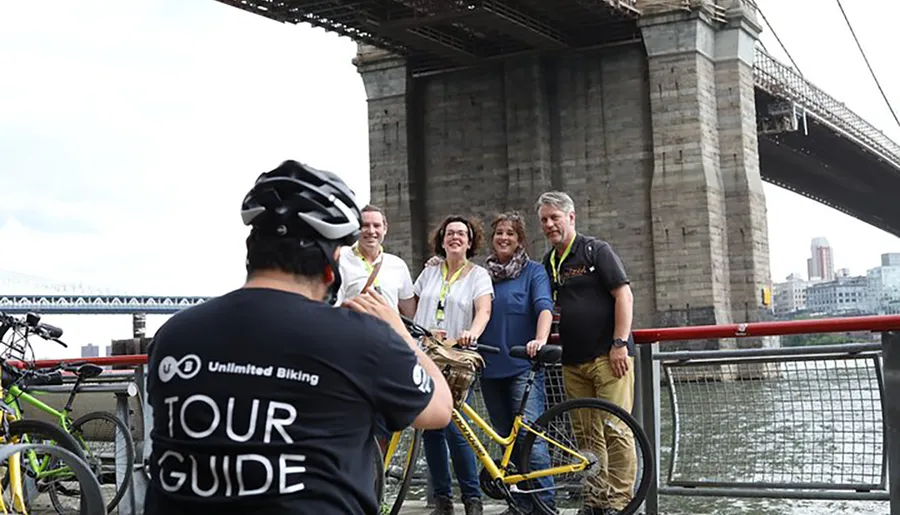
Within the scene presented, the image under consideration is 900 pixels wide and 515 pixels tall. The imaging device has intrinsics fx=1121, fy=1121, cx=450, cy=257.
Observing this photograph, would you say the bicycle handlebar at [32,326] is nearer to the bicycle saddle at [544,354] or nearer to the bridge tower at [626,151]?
the bicycle saddle at [544,354]

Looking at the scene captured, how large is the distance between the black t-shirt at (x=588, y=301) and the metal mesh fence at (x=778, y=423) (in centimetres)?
49

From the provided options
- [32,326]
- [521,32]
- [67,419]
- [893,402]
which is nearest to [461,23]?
[521,32]

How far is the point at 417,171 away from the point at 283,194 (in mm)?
28929

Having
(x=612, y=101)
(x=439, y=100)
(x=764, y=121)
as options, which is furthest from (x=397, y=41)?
(x=764, y=121)

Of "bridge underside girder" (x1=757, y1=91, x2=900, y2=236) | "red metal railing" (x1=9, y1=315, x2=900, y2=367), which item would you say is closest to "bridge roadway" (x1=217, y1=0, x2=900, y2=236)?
"bridge underside girder" (x1=757, y1=91, x2=900, y2=236)

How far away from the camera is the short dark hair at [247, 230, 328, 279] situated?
1.53 meters

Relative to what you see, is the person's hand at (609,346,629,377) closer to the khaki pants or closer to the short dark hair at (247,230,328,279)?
the khaki pants

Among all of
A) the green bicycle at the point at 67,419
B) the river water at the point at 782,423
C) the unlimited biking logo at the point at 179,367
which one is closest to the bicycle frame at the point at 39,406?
the green bicycle at the point at 67,419

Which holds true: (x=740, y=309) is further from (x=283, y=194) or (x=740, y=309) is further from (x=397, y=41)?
(x=283, y=194)

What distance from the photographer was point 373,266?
3.99 metres

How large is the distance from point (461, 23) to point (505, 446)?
24141 millimetres

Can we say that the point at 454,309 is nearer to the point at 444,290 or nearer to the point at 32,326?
the point at 444,290

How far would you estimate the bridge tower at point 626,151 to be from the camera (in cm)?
2752

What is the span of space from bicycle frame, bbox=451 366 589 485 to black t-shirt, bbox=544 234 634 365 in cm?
33
